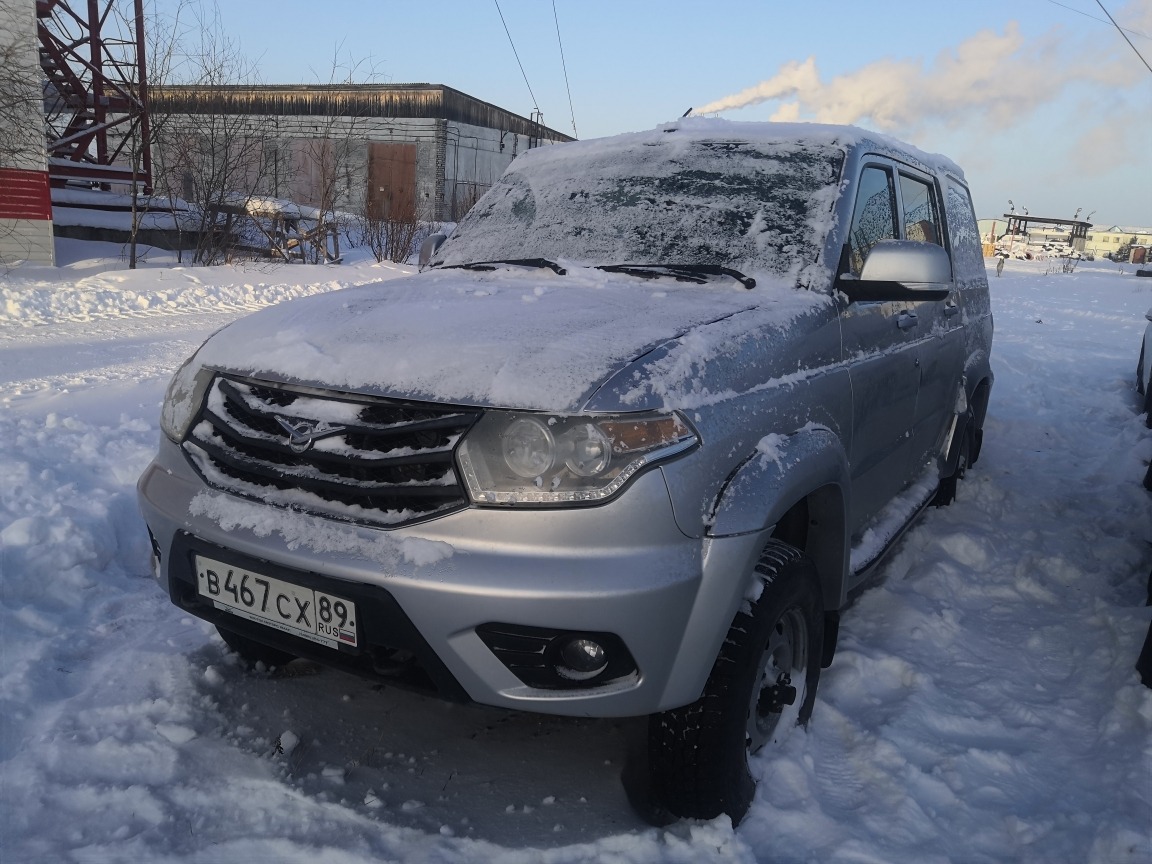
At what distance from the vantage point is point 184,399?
7.52 ft

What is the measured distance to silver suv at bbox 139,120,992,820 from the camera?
1771 millimetres

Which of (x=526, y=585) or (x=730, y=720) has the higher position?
(x=526, y=585)

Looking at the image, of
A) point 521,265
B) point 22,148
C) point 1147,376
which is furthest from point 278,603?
point 22,148

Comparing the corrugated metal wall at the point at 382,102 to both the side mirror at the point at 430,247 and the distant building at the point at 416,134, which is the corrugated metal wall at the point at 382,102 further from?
the side mirror at the point at 430,247

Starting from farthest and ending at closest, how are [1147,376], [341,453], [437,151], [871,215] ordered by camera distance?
[437,151] < [1147,376] < [871,215] < [341,453]

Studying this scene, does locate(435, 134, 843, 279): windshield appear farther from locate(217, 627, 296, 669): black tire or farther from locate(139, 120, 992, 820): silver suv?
locate(217, 627, 296, 669): black tire

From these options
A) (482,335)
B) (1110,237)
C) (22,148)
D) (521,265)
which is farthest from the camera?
(1110,237)

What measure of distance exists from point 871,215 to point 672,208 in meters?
0.77

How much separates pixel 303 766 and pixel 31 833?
2.06ft

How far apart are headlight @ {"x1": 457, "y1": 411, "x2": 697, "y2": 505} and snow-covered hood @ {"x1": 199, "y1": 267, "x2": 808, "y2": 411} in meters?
0.06

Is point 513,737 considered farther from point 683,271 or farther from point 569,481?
point 683,271

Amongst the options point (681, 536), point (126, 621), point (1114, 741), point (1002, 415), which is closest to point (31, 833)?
point (126, 621)

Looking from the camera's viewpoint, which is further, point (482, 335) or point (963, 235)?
point (963, 235)

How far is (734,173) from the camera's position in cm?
301
